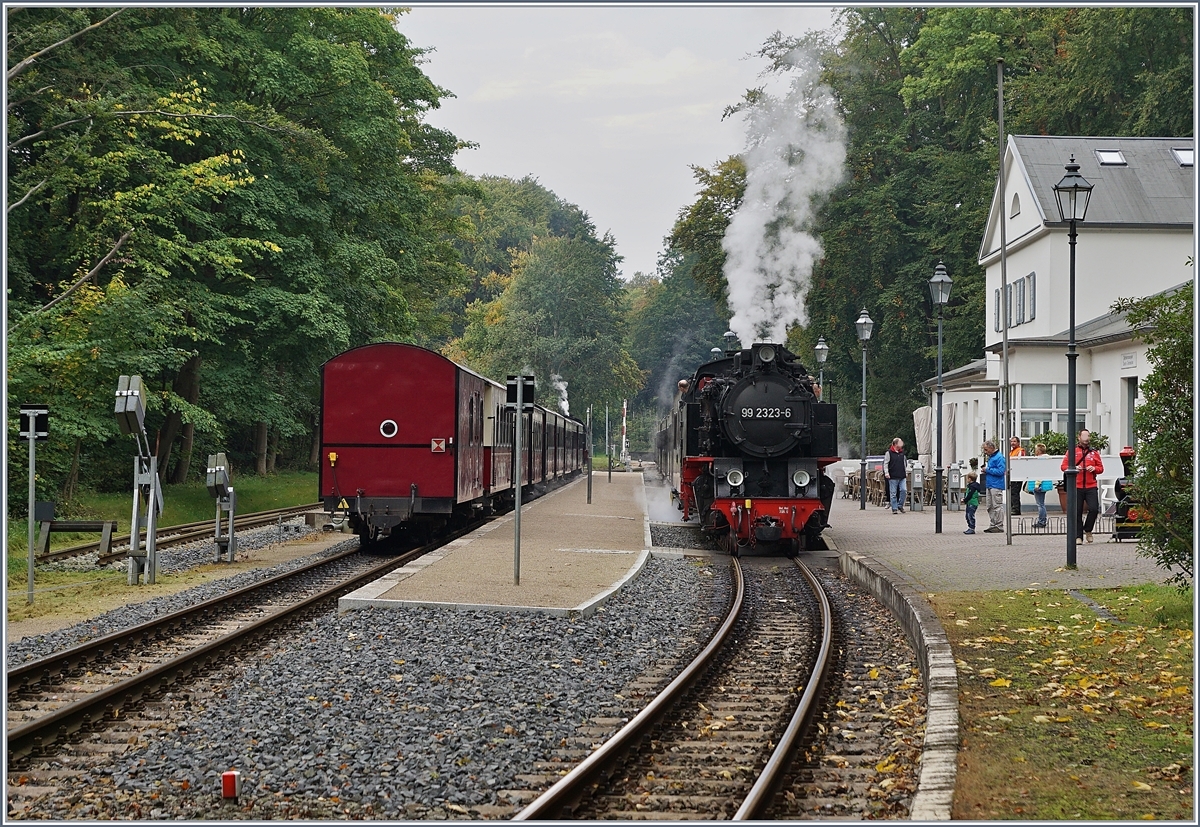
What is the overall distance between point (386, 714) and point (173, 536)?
1536 centimetres

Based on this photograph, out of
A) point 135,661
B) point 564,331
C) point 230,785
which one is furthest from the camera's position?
point 564,331

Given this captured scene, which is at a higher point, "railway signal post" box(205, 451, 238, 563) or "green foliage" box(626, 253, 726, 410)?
"green foliage" box(626, 253, 726, 410)

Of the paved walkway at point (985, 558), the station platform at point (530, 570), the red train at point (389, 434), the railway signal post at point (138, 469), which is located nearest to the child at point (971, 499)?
the paved walkway at point (985, 558)

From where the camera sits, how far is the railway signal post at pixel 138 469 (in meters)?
15.1

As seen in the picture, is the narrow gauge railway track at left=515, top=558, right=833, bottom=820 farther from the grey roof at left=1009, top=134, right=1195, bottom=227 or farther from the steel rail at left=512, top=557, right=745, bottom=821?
the grey roof at left=1009, top=134, right=1195, bottom=227

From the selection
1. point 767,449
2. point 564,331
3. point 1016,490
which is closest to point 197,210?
point 767,449

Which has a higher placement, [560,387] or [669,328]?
[669,328]

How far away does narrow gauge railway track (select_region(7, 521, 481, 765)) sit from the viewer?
8133 mm

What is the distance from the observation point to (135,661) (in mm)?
10406

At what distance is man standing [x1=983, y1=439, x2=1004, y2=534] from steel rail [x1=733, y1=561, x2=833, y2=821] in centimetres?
1076

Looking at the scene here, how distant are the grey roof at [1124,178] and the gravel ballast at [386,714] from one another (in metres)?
23.9

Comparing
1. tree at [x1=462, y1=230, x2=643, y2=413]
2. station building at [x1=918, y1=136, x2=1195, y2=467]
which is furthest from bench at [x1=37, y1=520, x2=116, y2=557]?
tree at [x1=462, y1=230, x2=643, y2=413]

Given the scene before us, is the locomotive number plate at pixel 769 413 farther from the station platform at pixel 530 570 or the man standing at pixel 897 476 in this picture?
the man standing at pixel 897 476

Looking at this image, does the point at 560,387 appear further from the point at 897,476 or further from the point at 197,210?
the point at 197,210
